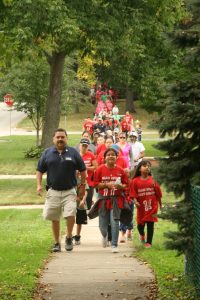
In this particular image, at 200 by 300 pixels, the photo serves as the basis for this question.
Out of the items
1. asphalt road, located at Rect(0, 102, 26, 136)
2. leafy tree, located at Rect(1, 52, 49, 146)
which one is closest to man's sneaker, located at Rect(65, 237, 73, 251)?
leafy tree, located at Rect(1, 52, 49, 146)

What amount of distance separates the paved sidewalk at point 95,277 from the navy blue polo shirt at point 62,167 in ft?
3.66

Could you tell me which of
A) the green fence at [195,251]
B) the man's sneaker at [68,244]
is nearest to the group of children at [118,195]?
the man's sneaker at [68,244]

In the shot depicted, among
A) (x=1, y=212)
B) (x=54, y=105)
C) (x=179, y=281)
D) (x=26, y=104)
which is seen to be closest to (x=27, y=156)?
(x=26, y=104)

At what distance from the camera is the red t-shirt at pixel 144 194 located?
13.5m

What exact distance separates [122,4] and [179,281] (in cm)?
1972

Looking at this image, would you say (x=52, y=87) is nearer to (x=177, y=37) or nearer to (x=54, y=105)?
(x=54, y=105)

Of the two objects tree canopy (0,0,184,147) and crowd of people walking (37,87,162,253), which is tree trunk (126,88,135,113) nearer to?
tree canopy (0,0,184,147)

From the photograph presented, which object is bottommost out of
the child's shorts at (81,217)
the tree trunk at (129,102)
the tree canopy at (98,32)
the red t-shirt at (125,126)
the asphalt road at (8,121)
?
the asphalt road at (8,121)

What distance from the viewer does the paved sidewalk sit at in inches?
350

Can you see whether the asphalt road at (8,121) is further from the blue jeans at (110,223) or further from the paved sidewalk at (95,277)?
the paved sidewalk at (95,277)

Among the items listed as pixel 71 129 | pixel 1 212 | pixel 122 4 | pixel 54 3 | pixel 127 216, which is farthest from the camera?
pixel 71 129

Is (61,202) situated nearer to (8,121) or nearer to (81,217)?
→ (81,217)

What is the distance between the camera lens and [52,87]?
32.9 metres

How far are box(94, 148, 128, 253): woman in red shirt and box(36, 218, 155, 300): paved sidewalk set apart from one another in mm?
598
